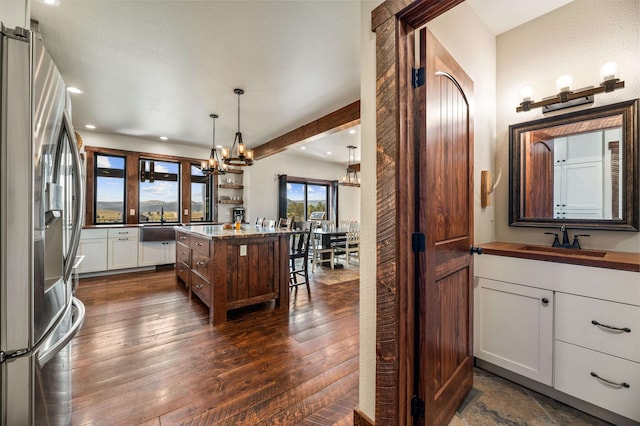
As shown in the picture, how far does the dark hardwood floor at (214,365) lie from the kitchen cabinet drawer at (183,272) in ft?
1.45

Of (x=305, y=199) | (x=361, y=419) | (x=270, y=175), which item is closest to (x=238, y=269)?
(x=361, y=419)

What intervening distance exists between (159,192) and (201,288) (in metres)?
3.74

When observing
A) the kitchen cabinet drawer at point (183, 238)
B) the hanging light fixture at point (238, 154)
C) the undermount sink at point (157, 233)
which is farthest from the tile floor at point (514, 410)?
the undermount sink at point (157, 233)

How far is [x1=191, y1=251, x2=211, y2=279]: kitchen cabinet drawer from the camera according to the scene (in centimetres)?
319

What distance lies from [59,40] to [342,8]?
2.51 m

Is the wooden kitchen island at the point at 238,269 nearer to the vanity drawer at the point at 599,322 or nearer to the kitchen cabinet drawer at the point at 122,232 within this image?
the kitchen cabinet drawer at the point at 122,232

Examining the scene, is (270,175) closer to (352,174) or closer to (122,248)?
(352,174)

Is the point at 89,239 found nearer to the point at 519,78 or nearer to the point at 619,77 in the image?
the point at 519,78

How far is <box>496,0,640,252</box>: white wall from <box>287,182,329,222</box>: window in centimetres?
598

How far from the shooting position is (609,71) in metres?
1.78

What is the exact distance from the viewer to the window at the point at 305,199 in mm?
7945

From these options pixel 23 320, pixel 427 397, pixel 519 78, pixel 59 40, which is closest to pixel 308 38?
pixel 519 78

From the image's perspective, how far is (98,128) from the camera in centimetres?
508

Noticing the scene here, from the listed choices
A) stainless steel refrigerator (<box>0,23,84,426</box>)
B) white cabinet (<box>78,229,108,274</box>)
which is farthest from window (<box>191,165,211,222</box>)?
stainless steel refrigerator (<box>0,23,84,426</box>)
